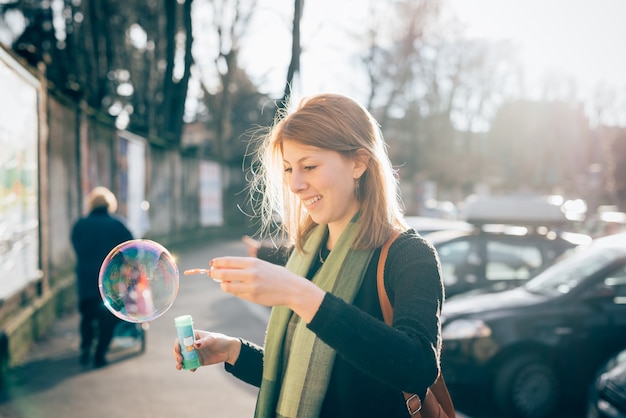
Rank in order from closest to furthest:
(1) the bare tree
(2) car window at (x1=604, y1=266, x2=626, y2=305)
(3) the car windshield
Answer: (2) car window at (x1=604, y1=266, x2=626, y2=305) → (3) the car windshield → (1) the bare tree

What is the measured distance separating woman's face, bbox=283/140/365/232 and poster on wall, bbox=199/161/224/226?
24.6 metres

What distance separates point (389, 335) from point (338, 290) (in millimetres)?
394

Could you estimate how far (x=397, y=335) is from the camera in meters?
1.67

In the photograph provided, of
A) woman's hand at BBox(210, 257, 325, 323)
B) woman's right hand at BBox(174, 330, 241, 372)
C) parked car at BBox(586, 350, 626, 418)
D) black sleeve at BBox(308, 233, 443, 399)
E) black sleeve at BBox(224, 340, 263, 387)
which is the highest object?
woman's hand at BBox(210, 257, 325, 323)

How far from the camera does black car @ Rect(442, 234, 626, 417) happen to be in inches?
232

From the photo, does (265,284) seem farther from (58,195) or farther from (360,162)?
(58,195)

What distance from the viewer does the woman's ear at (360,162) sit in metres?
2.12

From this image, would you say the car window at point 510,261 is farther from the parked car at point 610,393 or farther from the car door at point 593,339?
the parked car at point 610,393

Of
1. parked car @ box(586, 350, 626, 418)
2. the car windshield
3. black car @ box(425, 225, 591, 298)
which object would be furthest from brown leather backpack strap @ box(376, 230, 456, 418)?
black car @ box(425, 225, 591, 298)

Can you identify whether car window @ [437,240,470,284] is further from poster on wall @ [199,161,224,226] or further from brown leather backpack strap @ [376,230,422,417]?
poster on wall @ [199,161,224,226]

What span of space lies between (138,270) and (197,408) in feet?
11.2

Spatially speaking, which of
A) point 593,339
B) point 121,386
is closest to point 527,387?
point 593,339

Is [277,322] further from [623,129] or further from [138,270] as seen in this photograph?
[623,129]

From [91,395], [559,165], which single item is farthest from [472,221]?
[559,165]
